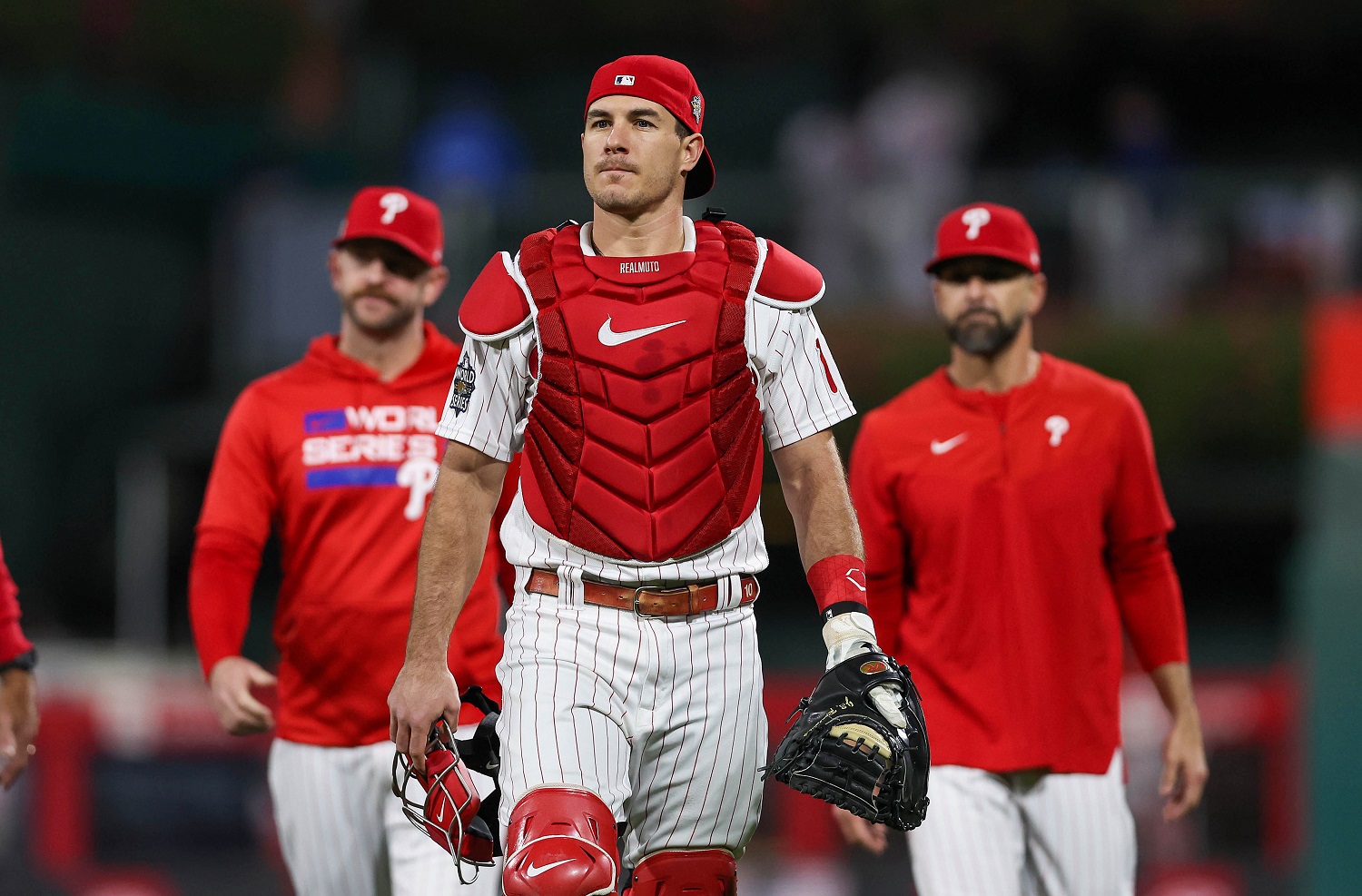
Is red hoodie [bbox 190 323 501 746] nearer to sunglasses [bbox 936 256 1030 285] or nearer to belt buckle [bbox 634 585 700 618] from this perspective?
belt buckle [bbox 634 585 700 618]

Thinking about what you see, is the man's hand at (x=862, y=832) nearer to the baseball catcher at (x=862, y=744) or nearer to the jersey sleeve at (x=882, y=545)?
the jersey sleeve at (x=882, y=545)

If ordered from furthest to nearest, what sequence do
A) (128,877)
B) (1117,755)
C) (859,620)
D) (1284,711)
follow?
(1284,711)
(128,877)
(1117,755)
(859,620)

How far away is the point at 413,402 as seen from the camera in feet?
19.6

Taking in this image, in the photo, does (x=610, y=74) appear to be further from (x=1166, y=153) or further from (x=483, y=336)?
(x=1166, y=153)

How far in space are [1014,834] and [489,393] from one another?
219cm

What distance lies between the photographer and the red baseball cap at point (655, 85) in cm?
454

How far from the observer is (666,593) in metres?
4.51

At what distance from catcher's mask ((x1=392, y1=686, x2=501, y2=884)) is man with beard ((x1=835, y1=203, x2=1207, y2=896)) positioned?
1281mm

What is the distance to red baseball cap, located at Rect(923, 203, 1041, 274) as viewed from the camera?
5.85 m

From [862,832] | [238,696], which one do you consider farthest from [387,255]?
[862,832]

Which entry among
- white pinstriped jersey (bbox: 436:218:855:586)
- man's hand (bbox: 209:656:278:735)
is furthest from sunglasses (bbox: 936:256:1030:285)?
man's hand (bbox: 209:656:278:735)

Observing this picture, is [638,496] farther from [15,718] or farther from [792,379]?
[15,718]

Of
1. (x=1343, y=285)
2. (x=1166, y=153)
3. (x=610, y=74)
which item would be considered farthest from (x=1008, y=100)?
(x=610, y=74)

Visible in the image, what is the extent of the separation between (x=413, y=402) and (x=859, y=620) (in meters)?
2.09
